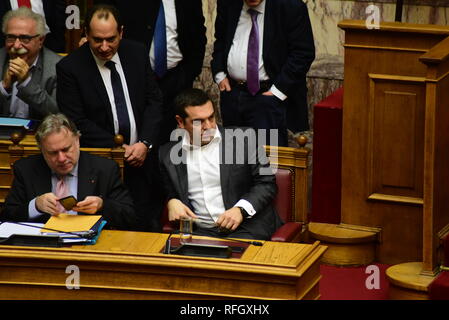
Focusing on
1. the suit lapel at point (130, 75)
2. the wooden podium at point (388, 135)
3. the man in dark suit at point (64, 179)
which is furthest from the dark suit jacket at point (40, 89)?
the wooden podium at point (388, 135)

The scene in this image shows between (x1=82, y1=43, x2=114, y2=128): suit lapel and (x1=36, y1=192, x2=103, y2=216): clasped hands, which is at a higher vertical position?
(x1=82, y1=43, x2=114, y2=128): suit lapel

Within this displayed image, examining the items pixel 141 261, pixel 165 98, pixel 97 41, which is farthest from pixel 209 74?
pixel 141 261

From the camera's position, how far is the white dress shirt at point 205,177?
16.0 ft

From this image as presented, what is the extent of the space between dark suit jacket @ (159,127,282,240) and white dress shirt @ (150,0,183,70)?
1107 mm

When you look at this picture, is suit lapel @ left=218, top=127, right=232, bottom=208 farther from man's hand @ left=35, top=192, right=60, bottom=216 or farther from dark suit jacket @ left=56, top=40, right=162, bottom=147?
man's hand @ left=35, top=192, right=60, bottom=216

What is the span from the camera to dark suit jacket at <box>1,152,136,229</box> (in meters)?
4.72

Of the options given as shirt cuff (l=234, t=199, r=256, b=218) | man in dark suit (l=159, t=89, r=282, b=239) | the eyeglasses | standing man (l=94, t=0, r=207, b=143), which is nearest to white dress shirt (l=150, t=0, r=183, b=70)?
standing man (l=94, t=0, r=207, b=143)

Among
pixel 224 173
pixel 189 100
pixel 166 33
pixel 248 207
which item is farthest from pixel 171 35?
pixel 248 207

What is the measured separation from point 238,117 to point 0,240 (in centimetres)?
194

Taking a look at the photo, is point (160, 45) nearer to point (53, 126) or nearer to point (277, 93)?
point (277, 93)

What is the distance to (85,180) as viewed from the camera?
15.6 feet

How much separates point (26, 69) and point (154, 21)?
813 millimetres

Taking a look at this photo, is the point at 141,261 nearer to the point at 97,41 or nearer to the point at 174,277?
the point at 174,277

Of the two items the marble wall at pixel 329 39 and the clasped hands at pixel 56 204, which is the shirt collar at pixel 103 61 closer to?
the clasped hands at pixel 56 204
